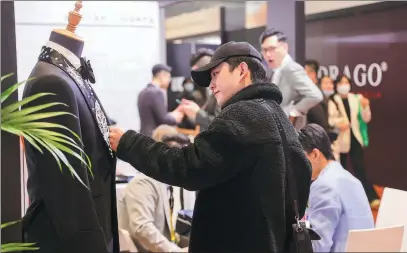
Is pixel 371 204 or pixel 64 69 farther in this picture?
pixel 371 204

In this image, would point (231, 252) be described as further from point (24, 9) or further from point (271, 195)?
point (24, 9)

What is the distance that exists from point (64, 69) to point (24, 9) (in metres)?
0.91

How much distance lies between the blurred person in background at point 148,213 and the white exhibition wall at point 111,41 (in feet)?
0.40

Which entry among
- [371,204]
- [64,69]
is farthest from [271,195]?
[371,204]

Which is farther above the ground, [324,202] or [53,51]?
[53,51]

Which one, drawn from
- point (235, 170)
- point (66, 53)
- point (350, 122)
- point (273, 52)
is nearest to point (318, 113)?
point (273, 52)

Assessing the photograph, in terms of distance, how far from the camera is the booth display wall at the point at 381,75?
8.36 ft

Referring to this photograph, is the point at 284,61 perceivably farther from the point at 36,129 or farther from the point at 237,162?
the point at 36,129

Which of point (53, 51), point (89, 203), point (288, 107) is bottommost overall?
point (89, 203)

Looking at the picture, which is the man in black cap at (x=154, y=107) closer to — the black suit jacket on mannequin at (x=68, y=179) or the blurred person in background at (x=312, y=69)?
the blurred person in background at (x=312, y=69)

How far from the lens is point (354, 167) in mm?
3236

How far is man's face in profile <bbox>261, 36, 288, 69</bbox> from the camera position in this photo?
2.62 m

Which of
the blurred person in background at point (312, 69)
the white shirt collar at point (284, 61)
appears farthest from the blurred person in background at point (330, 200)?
the blurred person in background at point (312, 69)

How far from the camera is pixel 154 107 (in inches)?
160
